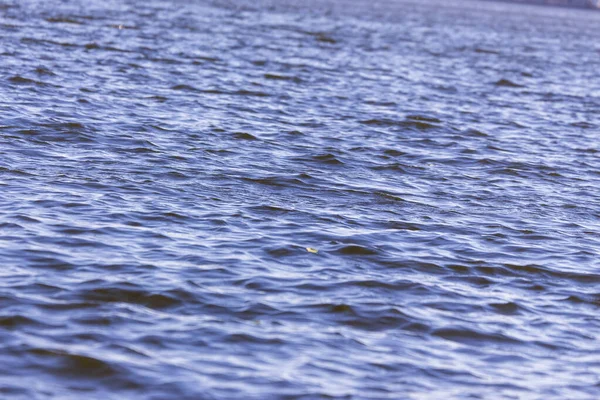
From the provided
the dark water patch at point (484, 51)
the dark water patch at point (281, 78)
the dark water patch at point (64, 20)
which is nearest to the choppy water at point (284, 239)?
the dark water patch at point (281, 78)

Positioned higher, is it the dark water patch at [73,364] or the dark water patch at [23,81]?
the dark water patch at [23,81]

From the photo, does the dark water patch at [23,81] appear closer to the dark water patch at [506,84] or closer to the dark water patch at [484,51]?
the dark water patch at [506,84]

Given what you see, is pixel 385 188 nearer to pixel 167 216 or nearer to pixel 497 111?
pixel 167 216

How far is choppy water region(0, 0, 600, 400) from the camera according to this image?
388 inches

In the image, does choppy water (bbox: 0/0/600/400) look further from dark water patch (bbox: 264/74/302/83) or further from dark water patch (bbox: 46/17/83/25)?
dark water patch (bbox: 46/17/83/25)

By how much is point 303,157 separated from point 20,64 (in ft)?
38.7

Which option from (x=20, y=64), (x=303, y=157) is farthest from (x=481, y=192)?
(x=20, y=64)

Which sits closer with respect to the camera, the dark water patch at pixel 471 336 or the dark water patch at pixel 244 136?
the dark water patch at pixel 471 336

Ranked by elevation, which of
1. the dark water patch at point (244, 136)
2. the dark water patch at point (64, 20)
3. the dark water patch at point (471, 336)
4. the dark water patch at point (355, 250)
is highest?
the dark water patch at point (64, 20)

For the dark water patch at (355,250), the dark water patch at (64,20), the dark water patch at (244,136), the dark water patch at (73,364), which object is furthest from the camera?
the dark water patch at (64,20)

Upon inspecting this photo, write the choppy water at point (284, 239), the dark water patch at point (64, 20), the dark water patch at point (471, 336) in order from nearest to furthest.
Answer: the choppy water at point (284, 239)
the dark water patch at point (471, 336)
the dark water patch at point (64, 20)

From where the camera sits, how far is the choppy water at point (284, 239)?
984cm

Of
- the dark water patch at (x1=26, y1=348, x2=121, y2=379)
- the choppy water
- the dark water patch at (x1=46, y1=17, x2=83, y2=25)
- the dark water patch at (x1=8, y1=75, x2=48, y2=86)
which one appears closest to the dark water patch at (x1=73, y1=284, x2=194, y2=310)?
the choppy water

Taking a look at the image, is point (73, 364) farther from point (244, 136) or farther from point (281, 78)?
point (281, 78)
